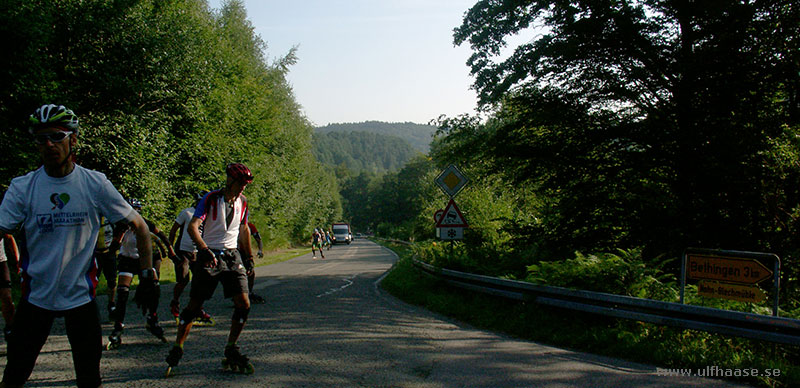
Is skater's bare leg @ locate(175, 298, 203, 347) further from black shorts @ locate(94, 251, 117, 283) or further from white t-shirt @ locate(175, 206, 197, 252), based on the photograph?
black shorts @ locate(94, 251, 117, 283)

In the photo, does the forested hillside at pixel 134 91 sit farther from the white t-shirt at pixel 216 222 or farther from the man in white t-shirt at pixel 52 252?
the man in white t-shirt at pixel 52 252

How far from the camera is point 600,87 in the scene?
12.5 m

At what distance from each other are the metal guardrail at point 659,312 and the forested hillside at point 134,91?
14279mm

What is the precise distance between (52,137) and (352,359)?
3.86 m

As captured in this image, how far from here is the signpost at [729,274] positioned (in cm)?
610

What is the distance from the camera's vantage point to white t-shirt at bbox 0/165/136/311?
2.89 m

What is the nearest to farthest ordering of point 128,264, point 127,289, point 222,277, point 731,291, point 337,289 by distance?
point 222,277 → point 731,291 → point 127,289 → point 128,264 → point 337,289

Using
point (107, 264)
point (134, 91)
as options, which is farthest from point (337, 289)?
point (134, 91)

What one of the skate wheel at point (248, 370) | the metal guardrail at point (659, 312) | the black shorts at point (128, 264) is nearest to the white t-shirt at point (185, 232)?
the black shorts at point (128, 264)

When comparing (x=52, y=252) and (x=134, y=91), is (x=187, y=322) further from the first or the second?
(x=134, y=91)

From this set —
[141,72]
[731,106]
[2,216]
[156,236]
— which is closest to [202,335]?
[156,236]

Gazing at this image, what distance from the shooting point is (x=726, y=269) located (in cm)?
649

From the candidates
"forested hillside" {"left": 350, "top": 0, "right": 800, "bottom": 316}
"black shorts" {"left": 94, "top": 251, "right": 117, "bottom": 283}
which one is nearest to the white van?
"forested hillside" {"left": 350, "top": 0, "right": 800, "bottom": 316}

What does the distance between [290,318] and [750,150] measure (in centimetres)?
898
